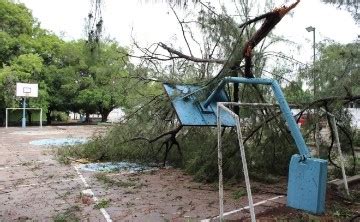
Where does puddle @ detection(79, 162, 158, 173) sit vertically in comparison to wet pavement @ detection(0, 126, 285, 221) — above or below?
above

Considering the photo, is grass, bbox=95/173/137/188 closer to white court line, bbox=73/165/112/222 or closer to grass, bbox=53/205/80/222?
white court line, bbox=73/165/112/222

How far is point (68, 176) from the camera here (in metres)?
9.70

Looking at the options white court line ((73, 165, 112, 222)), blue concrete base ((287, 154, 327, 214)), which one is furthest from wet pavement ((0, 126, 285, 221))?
blue concrete base ((287, 154, 327, 214))

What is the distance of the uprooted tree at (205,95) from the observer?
7578 mm

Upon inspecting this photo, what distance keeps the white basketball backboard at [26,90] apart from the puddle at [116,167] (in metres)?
17.1

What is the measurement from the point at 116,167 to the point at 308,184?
6.49 meters

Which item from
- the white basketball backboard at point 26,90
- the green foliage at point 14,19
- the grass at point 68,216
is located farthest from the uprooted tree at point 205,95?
the green foliage at point 14,19

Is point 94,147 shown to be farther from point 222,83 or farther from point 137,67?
point 222,83

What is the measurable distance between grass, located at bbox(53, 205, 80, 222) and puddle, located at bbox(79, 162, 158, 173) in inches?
144

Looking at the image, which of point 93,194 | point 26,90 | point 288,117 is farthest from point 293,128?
point 26,90

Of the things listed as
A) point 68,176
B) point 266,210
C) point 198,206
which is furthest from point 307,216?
point 68,176

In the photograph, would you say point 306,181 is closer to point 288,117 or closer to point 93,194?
point 288,117

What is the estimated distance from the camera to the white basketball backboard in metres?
26.5

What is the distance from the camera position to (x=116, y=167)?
1082 centimetres
